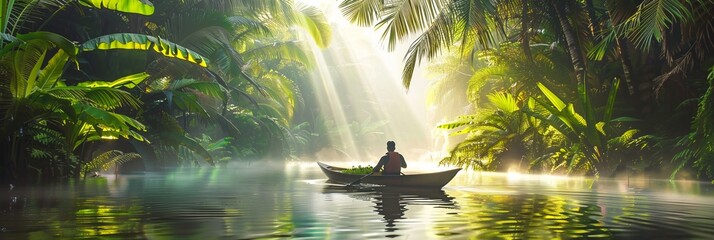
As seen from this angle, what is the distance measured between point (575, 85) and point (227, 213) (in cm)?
1461

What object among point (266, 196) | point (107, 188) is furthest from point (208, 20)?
point (266, 196)

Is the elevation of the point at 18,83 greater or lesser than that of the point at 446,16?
lesser

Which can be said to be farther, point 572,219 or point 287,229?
point 572,219

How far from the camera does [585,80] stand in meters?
17.8

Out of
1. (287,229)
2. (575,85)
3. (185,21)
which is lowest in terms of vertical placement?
(287,229)

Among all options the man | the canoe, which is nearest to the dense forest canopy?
the man

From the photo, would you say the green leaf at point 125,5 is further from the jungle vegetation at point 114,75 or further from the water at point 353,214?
the water at point 353,214

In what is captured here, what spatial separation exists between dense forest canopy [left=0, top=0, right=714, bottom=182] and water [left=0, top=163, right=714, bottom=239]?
1519 millimetres

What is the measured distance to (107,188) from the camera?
13203 millimetres

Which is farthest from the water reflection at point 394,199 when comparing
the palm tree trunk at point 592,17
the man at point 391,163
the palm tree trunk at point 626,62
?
the palm tree trunk at point 626,62

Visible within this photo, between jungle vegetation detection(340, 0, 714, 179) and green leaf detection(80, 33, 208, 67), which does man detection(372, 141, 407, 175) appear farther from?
green leaf detection(80, 33, 208, 67)

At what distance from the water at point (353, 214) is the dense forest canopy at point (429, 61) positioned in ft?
4.98

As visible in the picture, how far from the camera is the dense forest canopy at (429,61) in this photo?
41.3ft

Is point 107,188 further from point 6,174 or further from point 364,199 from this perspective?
point 364,199
